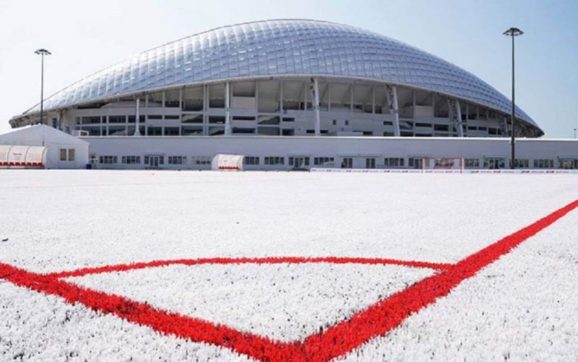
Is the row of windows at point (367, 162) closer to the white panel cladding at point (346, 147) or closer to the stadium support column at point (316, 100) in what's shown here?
the white panel cladding at point (346, 147)

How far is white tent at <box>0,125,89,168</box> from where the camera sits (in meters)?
47.1

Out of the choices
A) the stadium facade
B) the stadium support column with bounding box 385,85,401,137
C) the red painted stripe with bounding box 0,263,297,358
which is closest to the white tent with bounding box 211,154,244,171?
the stadium facade

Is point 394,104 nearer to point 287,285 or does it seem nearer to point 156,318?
point 287,285

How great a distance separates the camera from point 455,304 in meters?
3.37

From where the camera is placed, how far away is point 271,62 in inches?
3174

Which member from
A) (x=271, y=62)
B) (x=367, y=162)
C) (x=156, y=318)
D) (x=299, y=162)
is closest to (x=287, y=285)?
(x=156, y=318)

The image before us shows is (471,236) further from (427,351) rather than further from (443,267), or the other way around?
(427,351)

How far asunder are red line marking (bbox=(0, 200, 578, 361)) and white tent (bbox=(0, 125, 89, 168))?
49118 millimetres

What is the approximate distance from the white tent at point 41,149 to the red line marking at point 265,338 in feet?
161

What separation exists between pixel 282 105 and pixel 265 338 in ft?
263

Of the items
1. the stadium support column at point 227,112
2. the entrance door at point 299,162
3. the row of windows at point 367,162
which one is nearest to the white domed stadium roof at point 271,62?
the stadium support column at point 227,112

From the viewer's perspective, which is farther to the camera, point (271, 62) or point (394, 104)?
point (394, 104)

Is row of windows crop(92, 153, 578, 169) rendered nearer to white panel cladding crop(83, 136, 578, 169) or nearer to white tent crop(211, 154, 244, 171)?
white panel cladding crop(83, 136, 578, 169)

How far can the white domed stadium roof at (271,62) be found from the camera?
3123 inches
